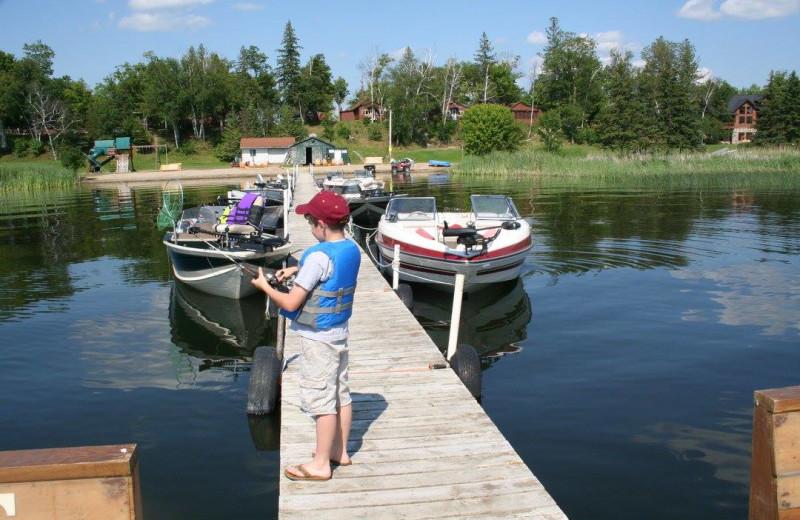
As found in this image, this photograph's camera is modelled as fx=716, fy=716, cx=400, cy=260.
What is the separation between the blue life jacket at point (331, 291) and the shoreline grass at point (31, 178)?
48.5 m

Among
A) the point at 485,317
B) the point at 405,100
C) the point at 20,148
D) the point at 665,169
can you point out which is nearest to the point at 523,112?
the point at 405,100

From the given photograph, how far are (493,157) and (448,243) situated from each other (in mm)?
47091

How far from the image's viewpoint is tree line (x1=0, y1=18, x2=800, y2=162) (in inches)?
2864

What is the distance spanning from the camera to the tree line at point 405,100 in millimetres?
72750

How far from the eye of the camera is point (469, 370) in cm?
872

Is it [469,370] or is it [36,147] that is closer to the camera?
[469,370]

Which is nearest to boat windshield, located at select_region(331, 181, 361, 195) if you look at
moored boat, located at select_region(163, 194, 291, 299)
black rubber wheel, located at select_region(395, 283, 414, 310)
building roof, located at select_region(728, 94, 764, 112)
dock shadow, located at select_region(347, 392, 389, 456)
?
moored boat, located at select_region(163, 194, 291, 299)

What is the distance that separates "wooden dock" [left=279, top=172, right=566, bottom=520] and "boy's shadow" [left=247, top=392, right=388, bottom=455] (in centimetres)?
1

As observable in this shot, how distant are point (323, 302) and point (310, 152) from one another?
75963 millimetres

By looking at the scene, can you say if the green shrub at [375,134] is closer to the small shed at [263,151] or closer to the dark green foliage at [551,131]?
the small shed at [263,151]

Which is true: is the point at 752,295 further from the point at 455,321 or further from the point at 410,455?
the point at 410,455

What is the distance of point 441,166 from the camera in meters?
74.8

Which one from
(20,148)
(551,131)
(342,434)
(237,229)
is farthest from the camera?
(551,131)

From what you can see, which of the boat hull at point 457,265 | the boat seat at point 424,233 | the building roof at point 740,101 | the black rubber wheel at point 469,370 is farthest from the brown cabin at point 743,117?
the black rubber wheel at point 469,370
